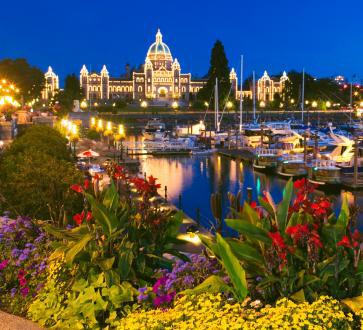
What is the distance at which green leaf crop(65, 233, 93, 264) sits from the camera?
6.77 metres

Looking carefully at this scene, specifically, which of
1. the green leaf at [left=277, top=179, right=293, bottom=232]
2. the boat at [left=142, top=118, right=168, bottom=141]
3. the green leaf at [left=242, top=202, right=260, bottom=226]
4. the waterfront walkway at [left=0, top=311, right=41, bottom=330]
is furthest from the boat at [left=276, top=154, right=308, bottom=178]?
the green leaf at [left=277, top=179, right=293, bottom=232]

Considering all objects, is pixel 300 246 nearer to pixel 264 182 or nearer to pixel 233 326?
pixel 233 326

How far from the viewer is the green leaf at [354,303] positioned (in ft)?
17.9

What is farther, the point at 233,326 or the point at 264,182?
the point at 264,182

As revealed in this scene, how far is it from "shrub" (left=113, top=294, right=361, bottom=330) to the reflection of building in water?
30.9m

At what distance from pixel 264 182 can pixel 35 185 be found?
29678 millimetres

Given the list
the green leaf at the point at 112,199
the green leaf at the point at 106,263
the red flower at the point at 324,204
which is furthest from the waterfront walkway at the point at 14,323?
the red flower at the point at 324,204

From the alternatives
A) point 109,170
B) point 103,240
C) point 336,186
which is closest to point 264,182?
point 336,186

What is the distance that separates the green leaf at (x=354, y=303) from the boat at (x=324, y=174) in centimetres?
2983

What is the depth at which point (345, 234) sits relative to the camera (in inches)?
246

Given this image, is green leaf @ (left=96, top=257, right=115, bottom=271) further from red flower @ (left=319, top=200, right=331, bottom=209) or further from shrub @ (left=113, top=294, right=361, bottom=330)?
red flower @ (left=319, top=200, right=331, bottom=209)

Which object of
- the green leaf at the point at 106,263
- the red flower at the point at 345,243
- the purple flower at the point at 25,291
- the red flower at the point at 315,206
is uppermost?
the red flower at the point at 315,206

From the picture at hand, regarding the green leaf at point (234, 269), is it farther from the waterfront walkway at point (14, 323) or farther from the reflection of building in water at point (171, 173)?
the reflection of building in water at point (171, 173)

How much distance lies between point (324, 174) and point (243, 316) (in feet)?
Result: 105
